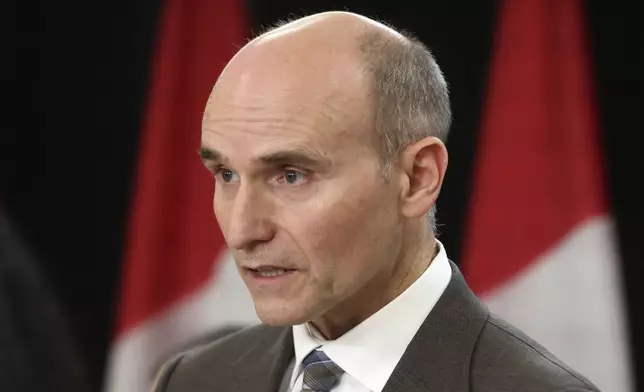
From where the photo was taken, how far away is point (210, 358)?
1.58 meters

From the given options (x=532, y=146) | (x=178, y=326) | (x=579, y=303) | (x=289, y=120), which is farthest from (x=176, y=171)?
(x=289, y=120)

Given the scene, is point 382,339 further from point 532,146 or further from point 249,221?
point 532,146

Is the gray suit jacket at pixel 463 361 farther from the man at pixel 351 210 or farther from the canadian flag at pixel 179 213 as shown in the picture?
the canadian flag at pixel 179 213

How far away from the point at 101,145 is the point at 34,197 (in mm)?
283

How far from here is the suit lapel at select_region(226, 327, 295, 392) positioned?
1.47 meters

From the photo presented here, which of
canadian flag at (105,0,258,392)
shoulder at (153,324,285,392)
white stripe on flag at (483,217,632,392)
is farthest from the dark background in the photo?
shoulder at (153,324,285,392)

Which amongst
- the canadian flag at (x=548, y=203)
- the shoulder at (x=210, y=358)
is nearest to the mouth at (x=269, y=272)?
the shoulder at (x=210, y=358)

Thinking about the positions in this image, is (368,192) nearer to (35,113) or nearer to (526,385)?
(526,385)

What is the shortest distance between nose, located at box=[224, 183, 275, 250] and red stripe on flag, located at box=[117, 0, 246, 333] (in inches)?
61.7

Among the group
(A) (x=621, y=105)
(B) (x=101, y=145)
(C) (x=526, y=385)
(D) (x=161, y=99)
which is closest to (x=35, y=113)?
(B) (x=101, y=145)

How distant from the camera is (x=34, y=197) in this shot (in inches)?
112

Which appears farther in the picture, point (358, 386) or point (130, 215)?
point (130, 215)

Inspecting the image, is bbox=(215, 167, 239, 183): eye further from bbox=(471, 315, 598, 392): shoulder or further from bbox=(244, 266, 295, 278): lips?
bbox=(471, 315, 598, 392): shoulder

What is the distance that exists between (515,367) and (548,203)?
1.35 metres
